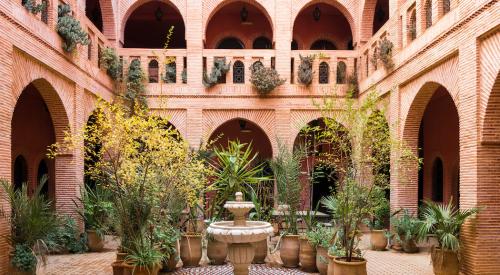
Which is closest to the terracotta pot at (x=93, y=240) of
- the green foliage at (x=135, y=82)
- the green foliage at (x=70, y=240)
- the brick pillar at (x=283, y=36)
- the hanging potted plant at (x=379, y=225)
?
the green foliage at (x=70, y=240)

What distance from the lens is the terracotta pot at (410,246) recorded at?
11570 millimetres

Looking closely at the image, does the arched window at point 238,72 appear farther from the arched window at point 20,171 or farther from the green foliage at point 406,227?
the arched window at point 20,171

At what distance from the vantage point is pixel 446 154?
49.8 feet

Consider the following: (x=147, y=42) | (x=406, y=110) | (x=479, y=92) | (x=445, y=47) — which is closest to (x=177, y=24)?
(x=147, y=42)

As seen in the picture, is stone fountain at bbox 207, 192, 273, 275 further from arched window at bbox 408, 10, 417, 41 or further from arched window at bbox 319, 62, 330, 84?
arched window at bbox 319, 62, 330, 84

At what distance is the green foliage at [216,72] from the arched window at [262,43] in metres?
3.83

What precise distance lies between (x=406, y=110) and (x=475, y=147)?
11.4ft

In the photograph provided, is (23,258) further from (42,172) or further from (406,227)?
(406,227)

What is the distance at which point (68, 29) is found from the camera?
11.2m

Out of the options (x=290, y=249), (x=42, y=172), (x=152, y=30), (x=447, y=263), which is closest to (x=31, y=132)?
(x=42, y=172)

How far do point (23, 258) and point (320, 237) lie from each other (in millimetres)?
5565

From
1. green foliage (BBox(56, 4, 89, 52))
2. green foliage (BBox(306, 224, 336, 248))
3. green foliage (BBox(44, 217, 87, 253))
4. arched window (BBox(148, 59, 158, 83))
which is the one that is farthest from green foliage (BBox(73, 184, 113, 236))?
arched window (BBox(148, 59, 158, 83))

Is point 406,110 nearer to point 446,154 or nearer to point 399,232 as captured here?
point 399,232

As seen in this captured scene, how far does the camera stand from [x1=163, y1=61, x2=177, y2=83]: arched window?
629 inches
